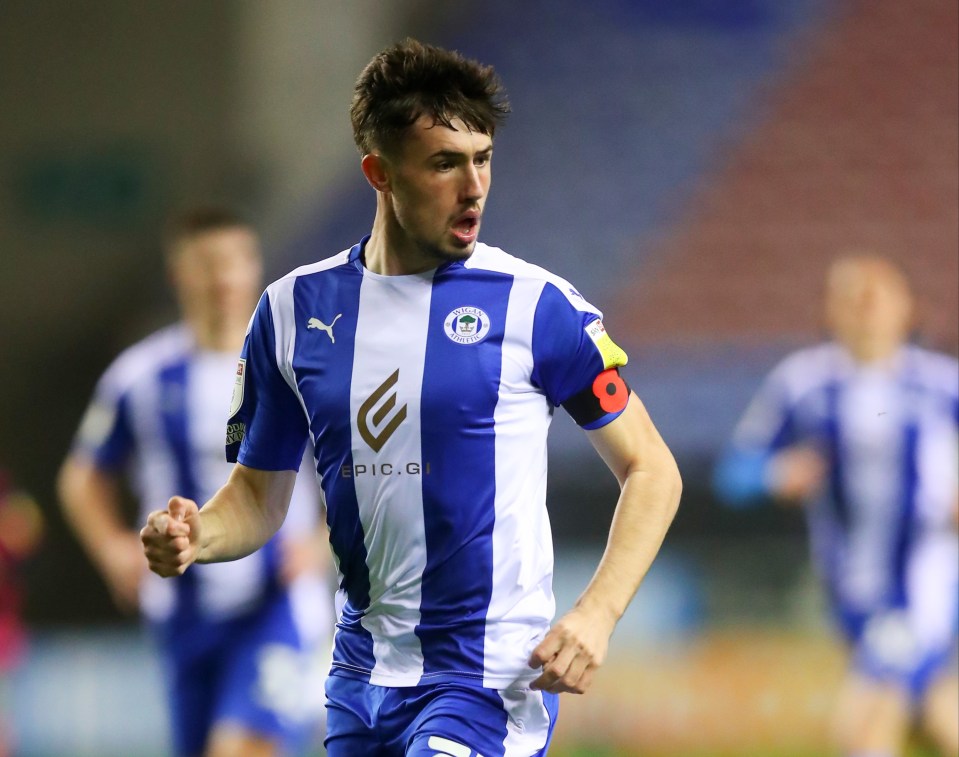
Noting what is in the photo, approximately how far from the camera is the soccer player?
2.85 metres

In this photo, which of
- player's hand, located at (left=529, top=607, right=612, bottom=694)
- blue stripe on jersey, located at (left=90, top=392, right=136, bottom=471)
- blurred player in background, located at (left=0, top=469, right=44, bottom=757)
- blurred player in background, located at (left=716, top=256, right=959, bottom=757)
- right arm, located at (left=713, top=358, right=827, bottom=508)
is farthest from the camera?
blurred player in background, located at (left=0, top=469, right=44, bottom=757)

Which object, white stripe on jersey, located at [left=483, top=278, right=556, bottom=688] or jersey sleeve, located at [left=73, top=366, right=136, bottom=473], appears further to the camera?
jersey sleeve, located at [left=73, top=366, right=136, bottom=473]

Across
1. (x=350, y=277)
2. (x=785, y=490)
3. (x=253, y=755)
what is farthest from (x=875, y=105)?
(x=350, y=277)

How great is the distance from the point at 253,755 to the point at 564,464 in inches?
167

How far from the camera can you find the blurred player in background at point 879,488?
20.6 feet

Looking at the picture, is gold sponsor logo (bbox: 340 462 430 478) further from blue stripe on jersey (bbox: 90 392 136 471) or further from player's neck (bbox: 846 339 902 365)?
player's neck (bbox: 846 339 902 365)

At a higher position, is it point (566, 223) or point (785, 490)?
point (566, 223)

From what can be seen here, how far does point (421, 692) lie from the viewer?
2.83 meters

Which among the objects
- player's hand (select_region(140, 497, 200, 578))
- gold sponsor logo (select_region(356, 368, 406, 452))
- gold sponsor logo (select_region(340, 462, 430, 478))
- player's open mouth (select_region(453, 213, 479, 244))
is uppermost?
player's open mouth (select_region(453, 213, 479, 244))

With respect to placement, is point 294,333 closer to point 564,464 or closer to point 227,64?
point 564,464

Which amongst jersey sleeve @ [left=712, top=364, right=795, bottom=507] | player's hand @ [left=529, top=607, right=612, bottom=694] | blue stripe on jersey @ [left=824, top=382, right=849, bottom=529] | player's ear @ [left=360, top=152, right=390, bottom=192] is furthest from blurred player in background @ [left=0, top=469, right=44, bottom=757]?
player's hand @ [left=529, top=607, right=612, bottom=694]

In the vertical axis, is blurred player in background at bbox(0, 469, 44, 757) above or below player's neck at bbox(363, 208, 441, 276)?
below

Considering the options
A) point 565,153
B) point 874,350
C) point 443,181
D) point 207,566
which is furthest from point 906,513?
point 565,153

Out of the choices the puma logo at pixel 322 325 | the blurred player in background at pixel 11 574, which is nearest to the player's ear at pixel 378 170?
the puma logo at pixel 322 325
